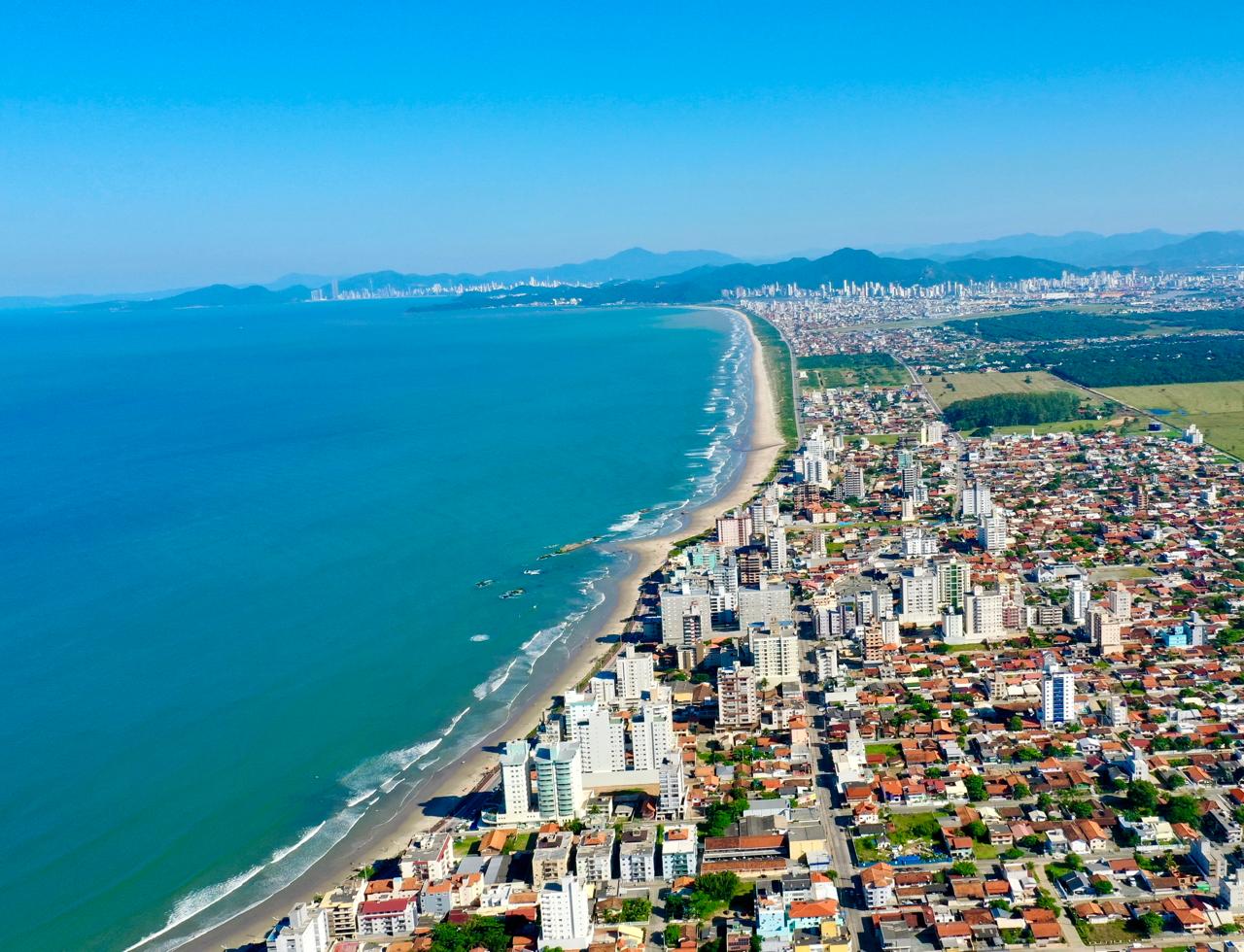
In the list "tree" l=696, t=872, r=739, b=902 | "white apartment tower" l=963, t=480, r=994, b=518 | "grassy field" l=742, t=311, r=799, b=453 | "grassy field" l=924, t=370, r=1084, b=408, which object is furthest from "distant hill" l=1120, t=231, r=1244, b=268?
"tree" l=696, t=872, r=739, b=902

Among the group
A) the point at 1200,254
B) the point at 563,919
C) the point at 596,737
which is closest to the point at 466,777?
the point at 596,737

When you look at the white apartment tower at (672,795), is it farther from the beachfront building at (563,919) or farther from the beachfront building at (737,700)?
the beachfront building at (563,919)

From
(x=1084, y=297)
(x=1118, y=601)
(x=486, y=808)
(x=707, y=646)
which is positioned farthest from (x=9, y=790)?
(x=1084, y=297)

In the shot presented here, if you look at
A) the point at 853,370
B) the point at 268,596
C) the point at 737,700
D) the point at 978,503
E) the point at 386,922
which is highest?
the point at 853,370

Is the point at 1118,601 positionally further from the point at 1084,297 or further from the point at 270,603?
the point at 1084,297

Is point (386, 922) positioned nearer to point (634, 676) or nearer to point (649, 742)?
point (649, 742)

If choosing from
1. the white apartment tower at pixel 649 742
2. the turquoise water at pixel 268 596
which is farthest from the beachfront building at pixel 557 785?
the turquoise water at pixel 268 596

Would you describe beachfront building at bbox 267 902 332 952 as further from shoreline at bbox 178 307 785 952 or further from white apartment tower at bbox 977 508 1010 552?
white apartment tower at bbox 977 508 1010 552

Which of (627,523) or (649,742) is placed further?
(627,523)
